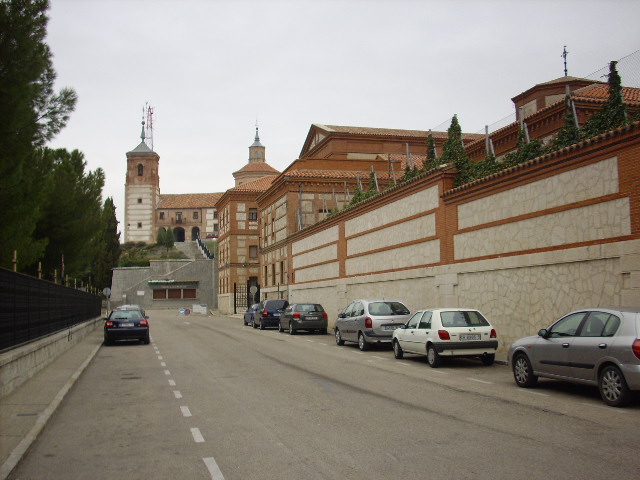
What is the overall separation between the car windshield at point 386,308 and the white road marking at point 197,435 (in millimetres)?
13134

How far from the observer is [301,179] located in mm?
47500

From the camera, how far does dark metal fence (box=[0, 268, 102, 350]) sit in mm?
12898

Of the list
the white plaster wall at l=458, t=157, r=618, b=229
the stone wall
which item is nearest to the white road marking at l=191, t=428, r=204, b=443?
the stone wall

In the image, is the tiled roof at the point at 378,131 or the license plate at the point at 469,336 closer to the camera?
the license plate at the point at 469,336

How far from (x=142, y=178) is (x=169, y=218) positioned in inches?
481

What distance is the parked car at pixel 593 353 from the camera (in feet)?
31.6

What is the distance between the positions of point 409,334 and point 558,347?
669cm

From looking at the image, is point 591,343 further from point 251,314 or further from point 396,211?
point 251,314

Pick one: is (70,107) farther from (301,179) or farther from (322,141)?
(322,141)

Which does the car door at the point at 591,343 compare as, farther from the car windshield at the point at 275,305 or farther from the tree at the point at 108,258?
the tree at the point at 108,258

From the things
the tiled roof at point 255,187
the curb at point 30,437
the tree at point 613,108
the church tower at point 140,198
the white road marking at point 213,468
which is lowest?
the white road marking at point 213,468

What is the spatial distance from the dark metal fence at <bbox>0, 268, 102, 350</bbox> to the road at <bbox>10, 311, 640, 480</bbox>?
6.15ft

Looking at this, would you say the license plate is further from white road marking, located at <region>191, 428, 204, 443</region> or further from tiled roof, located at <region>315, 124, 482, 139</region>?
tiled roof, located at <region>315, 124, 482, 139</region>

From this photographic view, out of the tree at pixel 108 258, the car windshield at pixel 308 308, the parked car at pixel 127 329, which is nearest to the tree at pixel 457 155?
the car windshield at pixel 308 308
